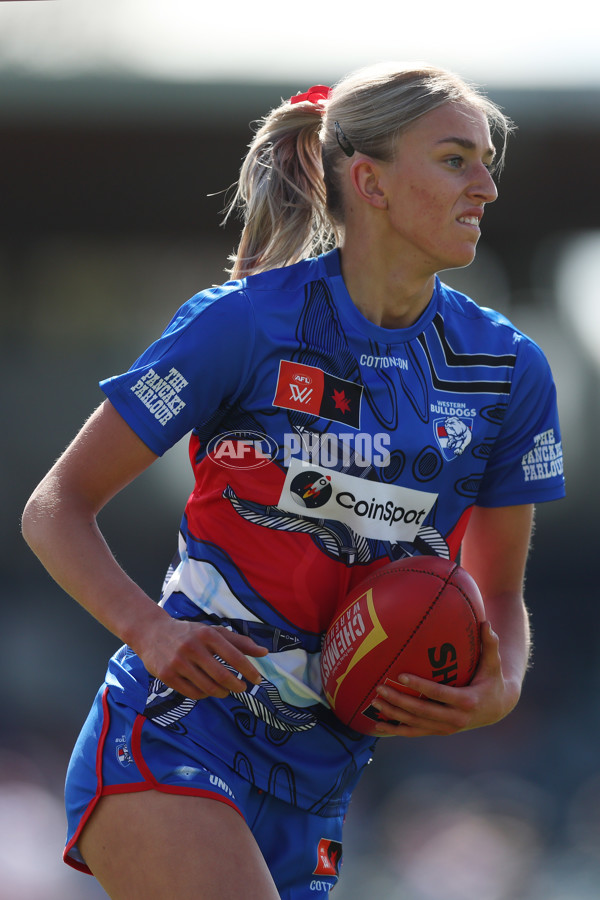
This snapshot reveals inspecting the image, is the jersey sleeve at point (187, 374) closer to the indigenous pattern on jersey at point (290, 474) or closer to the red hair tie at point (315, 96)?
the indigenous pattern on jersey at point (290, 474)

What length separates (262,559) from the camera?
202cm

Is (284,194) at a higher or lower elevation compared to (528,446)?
higher

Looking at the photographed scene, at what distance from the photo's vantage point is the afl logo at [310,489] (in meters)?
2.04

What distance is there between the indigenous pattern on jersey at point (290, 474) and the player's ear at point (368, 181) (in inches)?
6.8

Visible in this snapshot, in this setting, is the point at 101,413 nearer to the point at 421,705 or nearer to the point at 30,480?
the point at 421,705

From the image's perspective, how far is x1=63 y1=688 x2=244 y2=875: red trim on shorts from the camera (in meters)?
1.84

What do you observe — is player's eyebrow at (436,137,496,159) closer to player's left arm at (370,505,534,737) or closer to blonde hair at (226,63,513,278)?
blonde hair at (226,63,513,278)

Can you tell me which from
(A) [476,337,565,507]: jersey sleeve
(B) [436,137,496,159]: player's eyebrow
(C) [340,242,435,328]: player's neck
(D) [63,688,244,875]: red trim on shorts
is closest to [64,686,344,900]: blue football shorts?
(D) [63,688,244,875]: red trim on shorts

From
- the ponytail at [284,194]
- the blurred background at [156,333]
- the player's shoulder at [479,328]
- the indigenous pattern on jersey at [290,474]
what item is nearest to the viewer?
the indigenous pattern on jersey at [290,474]

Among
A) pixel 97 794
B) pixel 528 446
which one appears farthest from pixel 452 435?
pixel 97 794

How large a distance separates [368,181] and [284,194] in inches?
10.6

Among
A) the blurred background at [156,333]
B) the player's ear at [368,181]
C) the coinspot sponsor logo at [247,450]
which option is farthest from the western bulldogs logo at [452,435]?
the blurred background at [156,333]

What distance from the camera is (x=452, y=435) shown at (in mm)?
2139

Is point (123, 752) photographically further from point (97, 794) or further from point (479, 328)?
point (479, 328)
